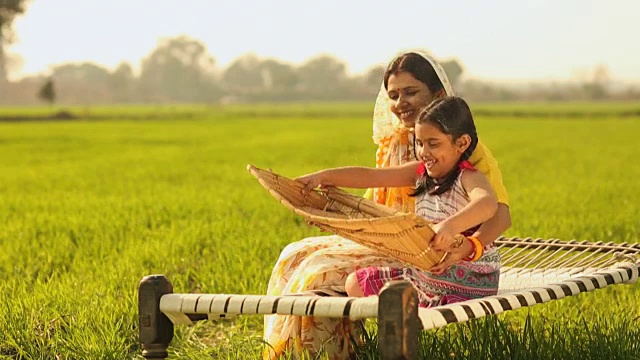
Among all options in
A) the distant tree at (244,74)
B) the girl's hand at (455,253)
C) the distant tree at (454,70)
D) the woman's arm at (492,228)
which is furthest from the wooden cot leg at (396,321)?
the distant tree at (244,74)

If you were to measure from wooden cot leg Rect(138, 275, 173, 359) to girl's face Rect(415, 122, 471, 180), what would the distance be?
1025 millimetres

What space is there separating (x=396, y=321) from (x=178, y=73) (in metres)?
173

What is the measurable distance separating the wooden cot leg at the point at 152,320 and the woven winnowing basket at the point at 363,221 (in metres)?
0.59

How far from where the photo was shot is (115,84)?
552 ft

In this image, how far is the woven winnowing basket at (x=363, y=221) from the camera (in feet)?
9.43

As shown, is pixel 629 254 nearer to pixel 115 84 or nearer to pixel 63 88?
pixel 63 88

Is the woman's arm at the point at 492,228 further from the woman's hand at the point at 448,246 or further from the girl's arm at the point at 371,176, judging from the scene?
the girl's arm at the point at 371,176

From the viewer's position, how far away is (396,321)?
98.6 inches

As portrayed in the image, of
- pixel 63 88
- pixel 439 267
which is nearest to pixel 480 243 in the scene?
pixel 439 267

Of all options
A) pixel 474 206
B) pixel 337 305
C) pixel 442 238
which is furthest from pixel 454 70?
pixel 337 305

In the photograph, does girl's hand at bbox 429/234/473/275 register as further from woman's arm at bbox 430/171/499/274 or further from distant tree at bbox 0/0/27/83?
distant tree at bbox 0/0/27/83

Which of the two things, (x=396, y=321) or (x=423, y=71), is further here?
(x=423, y=71)

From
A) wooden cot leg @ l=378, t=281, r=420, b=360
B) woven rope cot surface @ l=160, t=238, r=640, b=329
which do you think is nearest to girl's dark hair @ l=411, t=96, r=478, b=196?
woven rope cot surface @ l=160, t=238, r=640, b=329

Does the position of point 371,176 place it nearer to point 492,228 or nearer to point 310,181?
point 310,181
